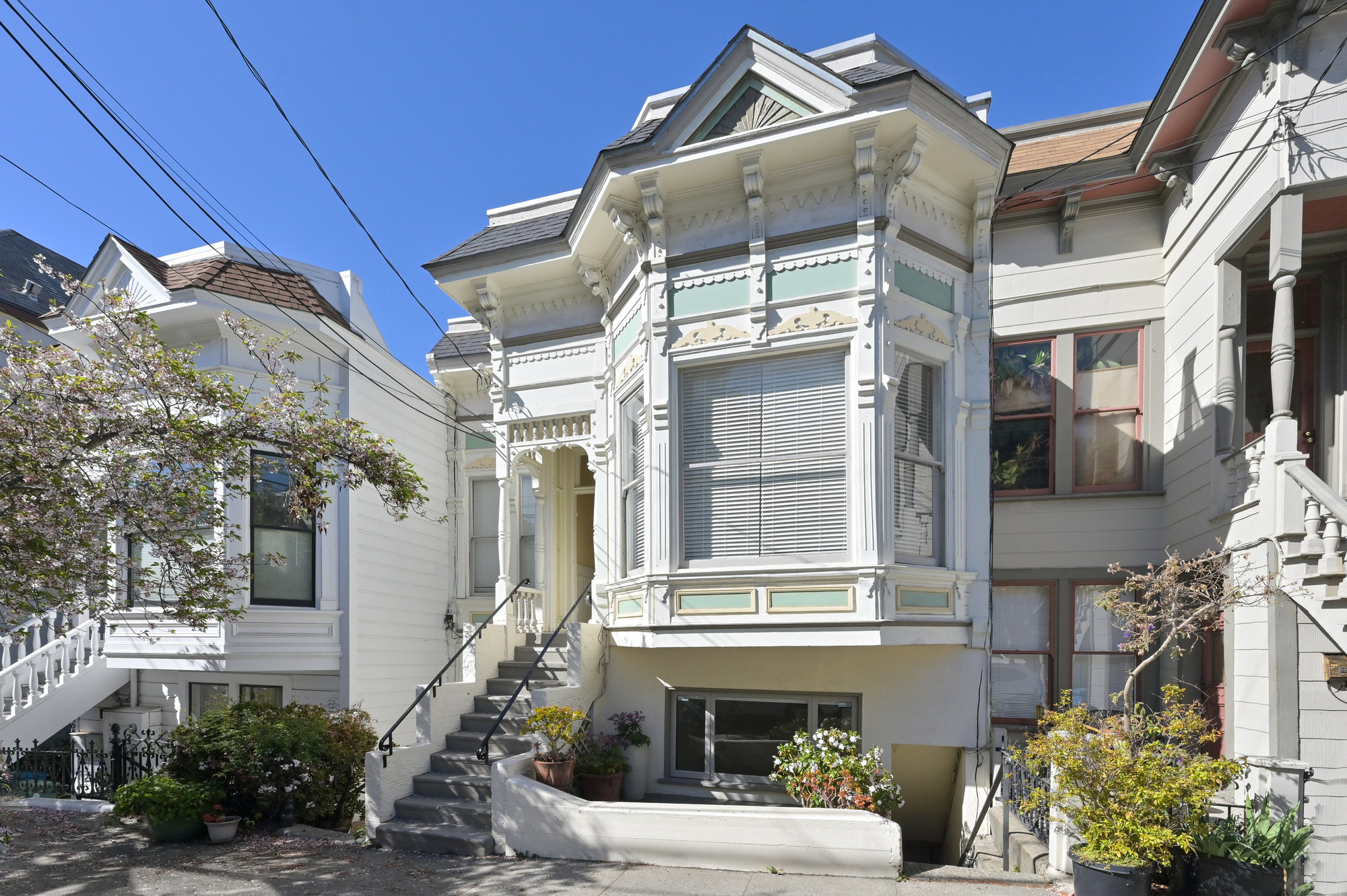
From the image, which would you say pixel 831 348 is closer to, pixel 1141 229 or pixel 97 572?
pixel 1141 229

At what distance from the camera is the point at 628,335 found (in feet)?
31.9

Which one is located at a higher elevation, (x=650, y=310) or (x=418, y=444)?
(x=650, y=310)

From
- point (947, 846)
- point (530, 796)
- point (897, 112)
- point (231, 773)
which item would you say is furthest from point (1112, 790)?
point (231, 773)

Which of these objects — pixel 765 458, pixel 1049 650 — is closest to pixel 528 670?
pixel 765 458

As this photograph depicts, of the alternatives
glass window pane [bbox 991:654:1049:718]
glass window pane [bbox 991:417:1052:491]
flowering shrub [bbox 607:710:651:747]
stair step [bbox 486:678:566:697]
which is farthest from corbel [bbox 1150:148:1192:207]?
stair step [bbox 486:678:566:697]

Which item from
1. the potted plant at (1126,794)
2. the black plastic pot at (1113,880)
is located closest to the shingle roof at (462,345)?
the potted plant at (1126,794)

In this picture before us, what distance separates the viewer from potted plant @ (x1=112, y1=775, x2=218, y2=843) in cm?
820

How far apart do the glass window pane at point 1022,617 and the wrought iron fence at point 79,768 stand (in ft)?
32.7

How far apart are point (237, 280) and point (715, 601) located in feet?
28.1

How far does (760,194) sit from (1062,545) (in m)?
5.41

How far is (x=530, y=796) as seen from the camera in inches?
298

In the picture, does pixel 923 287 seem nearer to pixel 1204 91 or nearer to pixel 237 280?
pixel 1204 91

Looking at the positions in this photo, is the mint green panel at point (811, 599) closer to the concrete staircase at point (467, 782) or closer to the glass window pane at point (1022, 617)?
the concrete staircase at point (467, 782)

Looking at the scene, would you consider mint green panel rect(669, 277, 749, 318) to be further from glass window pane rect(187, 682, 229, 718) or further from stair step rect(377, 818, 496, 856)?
glass window pane rect(187, 682, 229, 718)
